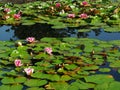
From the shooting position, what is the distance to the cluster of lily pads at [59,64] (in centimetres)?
427

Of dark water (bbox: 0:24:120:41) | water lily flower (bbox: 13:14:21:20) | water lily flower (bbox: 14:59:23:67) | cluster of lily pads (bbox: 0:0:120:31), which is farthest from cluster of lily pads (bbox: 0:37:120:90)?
water lily flower (bbox: 13:14:21:20)

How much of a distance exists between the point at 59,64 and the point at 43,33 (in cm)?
241

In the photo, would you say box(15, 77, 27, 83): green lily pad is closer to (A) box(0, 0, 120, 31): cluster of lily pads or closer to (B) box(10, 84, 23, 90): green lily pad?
(B) box(10, 84, 23, 90): green lily pad

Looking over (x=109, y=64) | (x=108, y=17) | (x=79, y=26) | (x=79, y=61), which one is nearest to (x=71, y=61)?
(x=79, y=61)

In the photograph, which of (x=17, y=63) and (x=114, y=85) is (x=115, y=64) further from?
(x=17, y=63)

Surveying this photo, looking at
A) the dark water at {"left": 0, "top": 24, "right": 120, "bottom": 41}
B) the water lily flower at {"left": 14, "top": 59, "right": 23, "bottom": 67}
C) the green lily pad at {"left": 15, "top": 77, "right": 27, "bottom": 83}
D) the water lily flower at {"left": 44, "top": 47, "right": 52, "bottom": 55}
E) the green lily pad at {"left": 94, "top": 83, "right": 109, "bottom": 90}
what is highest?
the water lily flower at {"left": 44, "top": 47, "right": 52, "bottom": 55}

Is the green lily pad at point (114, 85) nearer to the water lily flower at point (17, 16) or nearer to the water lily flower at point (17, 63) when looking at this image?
the water lily flower at point (17, 63)

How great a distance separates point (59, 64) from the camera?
480cm

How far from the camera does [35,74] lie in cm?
456

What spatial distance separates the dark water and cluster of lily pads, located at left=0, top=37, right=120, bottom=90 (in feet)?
1.70

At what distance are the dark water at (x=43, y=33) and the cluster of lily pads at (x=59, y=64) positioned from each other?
519 millimetres

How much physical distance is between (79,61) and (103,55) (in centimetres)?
52

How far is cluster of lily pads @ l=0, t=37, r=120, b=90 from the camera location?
427cm

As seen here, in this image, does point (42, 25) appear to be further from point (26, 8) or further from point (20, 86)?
point (20, 86)
